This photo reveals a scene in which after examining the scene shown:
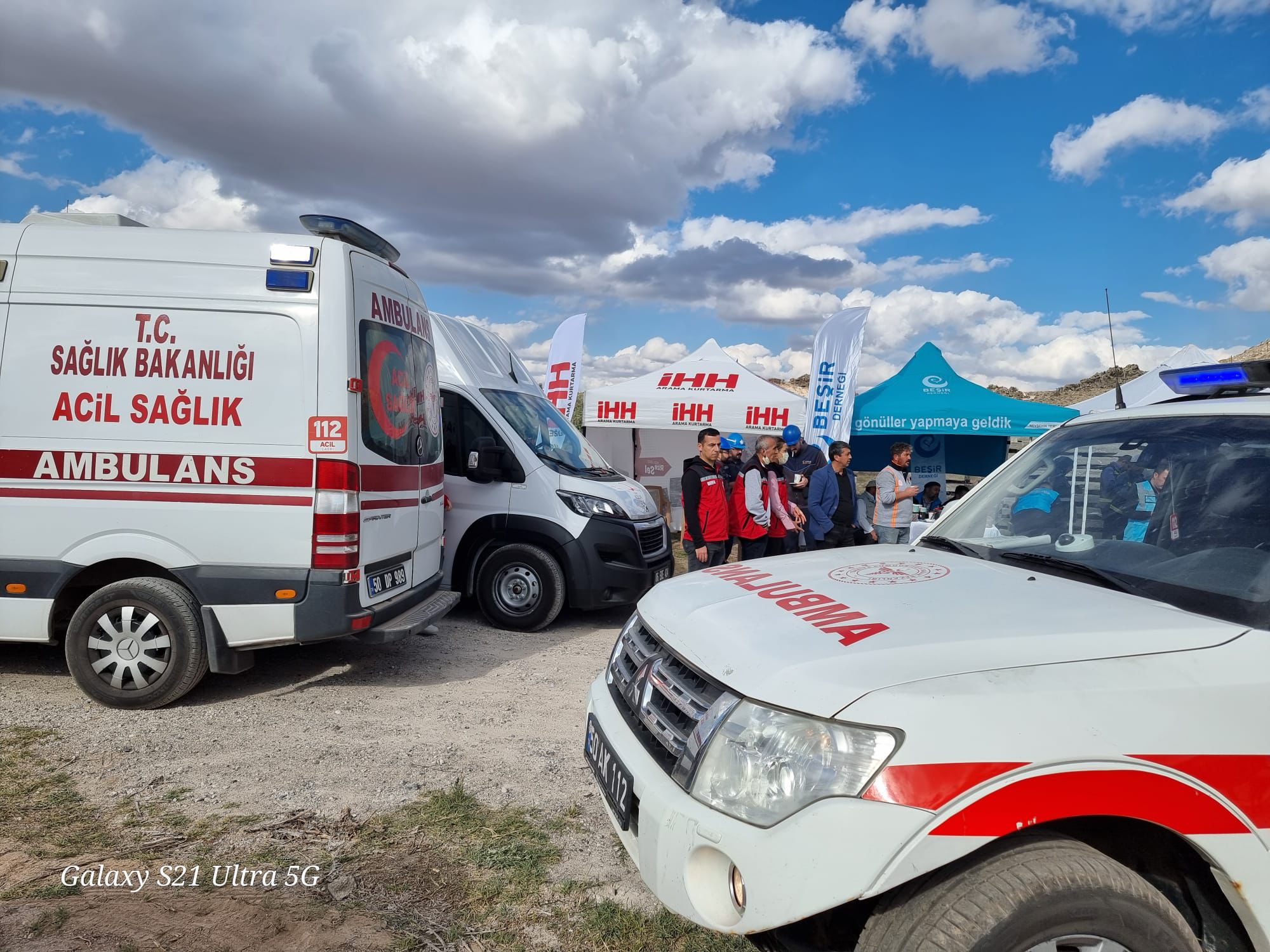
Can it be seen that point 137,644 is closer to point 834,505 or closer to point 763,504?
point 763,504

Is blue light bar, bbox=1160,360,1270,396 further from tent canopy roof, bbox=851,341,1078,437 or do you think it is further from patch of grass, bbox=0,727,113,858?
tent canopy roof, bbox=851,341,1078,437

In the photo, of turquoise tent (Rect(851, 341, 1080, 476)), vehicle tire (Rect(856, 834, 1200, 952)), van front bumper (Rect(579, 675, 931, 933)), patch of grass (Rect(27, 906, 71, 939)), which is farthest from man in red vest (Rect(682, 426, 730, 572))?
turquoise tent (Rect(851, 341, 1080, 476))

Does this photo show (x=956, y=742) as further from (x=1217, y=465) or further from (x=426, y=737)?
(x=426, y=737)

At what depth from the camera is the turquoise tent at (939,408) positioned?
514 inches

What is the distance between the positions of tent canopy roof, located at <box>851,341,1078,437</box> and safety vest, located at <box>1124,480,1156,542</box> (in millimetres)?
10612

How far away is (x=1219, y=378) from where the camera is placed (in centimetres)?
304

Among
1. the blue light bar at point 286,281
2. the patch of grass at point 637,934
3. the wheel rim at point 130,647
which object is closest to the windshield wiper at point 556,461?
the blue light bar at point 286,281

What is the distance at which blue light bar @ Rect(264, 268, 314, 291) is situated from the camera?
4855 millimetres

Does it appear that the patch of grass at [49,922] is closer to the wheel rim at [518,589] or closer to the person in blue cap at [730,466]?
the wheel rim at [518,589]

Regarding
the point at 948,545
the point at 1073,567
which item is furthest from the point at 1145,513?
the point at 948,545

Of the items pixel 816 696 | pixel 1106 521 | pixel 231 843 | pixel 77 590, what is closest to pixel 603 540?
pixel 77 590

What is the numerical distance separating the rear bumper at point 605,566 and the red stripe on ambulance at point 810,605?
170 inches

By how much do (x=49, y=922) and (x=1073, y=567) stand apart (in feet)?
11.4

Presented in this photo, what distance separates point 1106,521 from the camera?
9.20 ft
